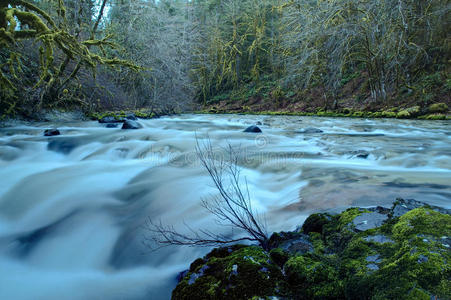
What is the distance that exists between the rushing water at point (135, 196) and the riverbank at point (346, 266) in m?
0.57

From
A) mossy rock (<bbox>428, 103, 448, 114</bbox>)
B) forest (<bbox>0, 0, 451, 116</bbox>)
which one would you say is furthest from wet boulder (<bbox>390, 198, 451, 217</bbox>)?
mossy rock (<bbox>428, 103, 448, 114</bbox>)

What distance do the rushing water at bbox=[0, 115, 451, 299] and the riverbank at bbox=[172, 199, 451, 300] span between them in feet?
1.85

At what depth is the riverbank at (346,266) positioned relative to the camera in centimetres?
114

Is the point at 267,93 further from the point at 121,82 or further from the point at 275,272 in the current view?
the point at 275,272

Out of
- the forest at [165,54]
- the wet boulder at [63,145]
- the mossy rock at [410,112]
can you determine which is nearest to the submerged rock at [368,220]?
the wet boulder at [63,145]

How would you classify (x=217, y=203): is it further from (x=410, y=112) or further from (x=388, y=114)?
(x=388, y=114)

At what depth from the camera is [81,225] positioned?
261 centimetres

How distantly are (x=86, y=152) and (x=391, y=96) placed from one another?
12822 mm

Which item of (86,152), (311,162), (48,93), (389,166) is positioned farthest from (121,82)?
(389,166)

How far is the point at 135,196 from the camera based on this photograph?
10.8 feet

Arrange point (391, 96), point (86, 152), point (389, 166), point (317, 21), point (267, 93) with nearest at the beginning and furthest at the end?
point (389, 166)
point (86, 152)
point (317, 21)
point (391, 96)
point (267, 93)

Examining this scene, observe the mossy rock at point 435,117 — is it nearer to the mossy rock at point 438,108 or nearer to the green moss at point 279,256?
the mossy rock at point 438,108

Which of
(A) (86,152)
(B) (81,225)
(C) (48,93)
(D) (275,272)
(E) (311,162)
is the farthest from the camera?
(C) (48,93)

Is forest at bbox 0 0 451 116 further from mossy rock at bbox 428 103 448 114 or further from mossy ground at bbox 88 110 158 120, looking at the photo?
mossy ground at bbox 88 110 158 120
